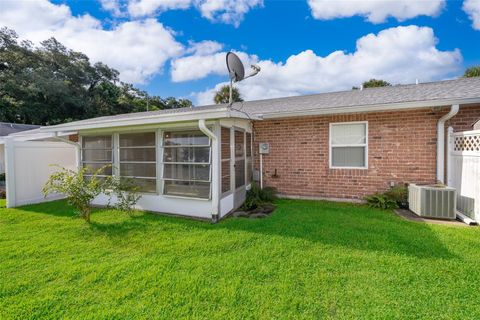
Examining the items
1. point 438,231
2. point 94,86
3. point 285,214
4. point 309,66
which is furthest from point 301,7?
point 94,86

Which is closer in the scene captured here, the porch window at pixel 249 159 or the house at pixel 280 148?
the house at pixel 280 148

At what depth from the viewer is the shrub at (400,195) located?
6211 mm

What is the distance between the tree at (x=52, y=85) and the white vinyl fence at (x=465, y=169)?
93.3 feet

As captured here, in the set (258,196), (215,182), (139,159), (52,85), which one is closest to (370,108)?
(258,196)

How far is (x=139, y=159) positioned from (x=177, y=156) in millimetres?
1318

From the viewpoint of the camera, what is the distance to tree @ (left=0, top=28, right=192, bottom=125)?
20516 millimetres

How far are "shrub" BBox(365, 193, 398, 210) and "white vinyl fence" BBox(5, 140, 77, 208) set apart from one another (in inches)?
391

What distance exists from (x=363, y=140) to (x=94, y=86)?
105 feet

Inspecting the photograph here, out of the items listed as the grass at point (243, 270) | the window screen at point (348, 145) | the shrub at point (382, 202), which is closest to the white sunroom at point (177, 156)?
the grass at point (243, 270)

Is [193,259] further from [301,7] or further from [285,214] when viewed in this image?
[301,7]

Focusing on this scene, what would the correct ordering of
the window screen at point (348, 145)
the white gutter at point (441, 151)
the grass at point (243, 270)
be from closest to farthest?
the grass at point (243, 270) < the white gutter at point (441, 151) < the window screen at point (348, 145)

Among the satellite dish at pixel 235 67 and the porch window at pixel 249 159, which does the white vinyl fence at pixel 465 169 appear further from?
the satellite dish at pixel 235 67

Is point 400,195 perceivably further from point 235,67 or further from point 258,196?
point 235,67

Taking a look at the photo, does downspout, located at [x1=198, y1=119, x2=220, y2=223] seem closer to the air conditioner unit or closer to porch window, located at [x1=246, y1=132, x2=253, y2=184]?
porch window, located at [x1=246, y1=132, x2=253, y2=184]
